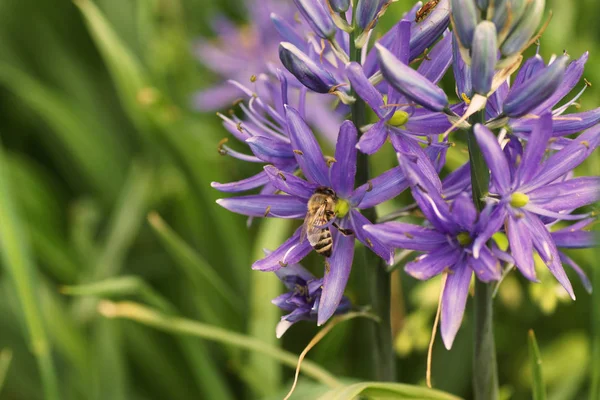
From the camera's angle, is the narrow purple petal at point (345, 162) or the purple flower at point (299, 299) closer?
the narrow purple petal at point (345, 162)

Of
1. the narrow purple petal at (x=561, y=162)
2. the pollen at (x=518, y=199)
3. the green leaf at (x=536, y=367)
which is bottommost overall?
the green leaf at (x=536, y=367)

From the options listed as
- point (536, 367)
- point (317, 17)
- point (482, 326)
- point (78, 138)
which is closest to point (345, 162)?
point (317, 17)

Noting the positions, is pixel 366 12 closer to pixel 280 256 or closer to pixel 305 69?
pixel 305 69

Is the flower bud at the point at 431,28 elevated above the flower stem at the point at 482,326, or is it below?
above

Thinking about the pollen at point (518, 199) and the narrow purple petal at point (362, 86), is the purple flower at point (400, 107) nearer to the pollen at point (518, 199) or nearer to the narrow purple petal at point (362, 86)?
the narrow purple petal at point (362, 86)

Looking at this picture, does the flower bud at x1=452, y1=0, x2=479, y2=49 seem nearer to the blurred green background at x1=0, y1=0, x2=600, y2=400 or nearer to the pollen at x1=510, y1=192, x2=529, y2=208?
the pollen at x1=510, y1=192, x2=529, y2=208

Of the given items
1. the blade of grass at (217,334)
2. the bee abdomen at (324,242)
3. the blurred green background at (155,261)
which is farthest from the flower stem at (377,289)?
the blurred green background at (155,261)

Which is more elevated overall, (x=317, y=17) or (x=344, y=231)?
(x=317, y=17)
